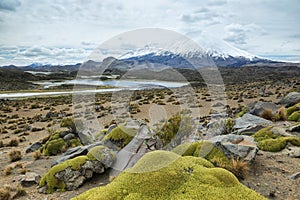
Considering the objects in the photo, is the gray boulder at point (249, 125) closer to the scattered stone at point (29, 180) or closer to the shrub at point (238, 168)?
the shrub at point (238, 168)

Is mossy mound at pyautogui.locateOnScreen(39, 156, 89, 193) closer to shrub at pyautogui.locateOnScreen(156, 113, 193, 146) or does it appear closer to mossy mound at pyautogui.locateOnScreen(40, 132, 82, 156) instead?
shrub at pyautogui.locateOnScreen(156, 113, 193, 146)

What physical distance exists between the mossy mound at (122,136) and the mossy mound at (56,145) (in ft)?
10.8

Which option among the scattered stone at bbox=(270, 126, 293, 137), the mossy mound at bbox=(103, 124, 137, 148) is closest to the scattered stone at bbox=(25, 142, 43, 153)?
the mossy mound at bbox=(103, 124, 137, 148)

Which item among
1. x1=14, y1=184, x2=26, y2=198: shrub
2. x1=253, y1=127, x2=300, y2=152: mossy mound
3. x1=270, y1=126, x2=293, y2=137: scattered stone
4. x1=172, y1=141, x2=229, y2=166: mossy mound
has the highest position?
x1=172, y1=141, x2=229, y2=166: mossy mound

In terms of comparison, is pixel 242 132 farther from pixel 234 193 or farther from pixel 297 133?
pixel 234 193

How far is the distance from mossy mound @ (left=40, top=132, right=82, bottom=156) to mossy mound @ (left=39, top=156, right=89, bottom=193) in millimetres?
4385

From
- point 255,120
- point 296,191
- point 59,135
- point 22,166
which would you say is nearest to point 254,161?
point 296,191

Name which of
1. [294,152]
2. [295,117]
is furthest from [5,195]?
[295,117]

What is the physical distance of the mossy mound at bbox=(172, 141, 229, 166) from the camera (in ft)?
23.6

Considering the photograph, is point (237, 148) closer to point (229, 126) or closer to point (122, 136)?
point (122, 136)

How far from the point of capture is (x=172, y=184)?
189 inches

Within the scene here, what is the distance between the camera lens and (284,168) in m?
7.35

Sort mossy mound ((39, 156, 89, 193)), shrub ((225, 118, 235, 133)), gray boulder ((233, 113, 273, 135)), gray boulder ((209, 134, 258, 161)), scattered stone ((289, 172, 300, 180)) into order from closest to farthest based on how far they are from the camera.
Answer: scattered stone ((289, 172, 300, 180)) → gray boulder ((209, 134, 258, 161)) → mossy mound ((39, 156, 89, 193)) → gray boulder ((233, 113, 273, 135)) → shrub ((225, 118, 235, 133))

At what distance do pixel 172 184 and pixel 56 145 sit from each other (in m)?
9.60
